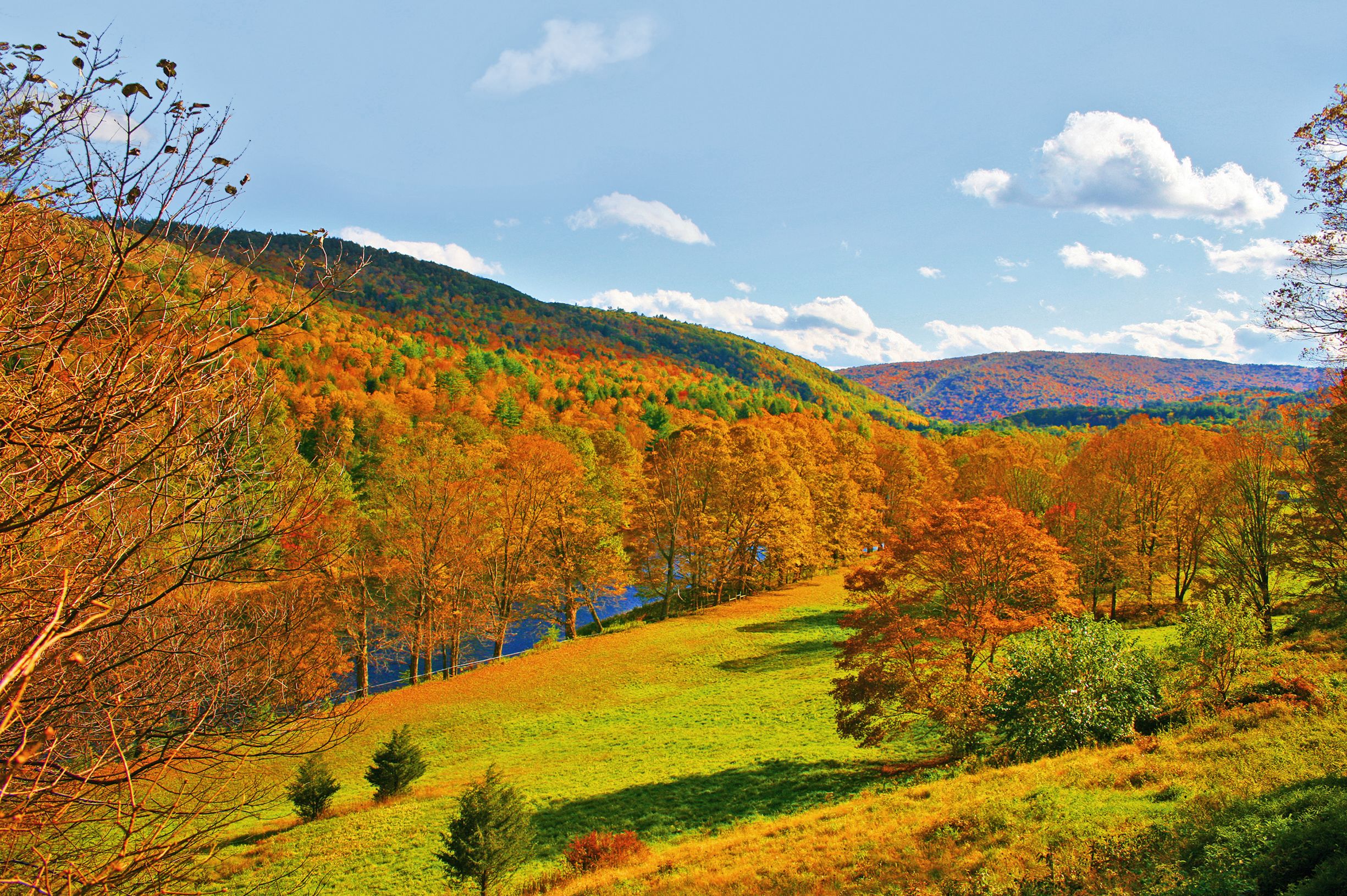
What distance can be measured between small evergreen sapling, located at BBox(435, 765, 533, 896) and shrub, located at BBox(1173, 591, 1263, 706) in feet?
54.4

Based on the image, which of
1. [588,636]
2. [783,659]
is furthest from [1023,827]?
[588,636]

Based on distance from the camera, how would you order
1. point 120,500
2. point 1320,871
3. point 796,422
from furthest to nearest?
point 796,422
point 120,500
point 1320,871

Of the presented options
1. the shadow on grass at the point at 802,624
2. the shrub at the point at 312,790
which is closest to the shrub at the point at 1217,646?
the shadow on grass at the point at 802,624

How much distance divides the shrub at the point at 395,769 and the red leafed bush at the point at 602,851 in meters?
6.63

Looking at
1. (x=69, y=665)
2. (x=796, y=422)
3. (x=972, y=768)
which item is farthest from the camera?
(x=796, y=422)

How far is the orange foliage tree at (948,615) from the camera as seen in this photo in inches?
637

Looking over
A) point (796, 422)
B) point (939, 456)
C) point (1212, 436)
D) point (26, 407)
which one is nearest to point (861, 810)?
point (26, 407)

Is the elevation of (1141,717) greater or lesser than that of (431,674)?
greater

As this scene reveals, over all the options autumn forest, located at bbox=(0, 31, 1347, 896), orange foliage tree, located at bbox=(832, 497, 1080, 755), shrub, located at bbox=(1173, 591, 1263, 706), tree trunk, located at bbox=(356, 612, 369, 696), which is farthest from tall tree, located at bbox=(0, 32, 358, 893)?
tree trunk, located at bbox=(356, 612, 369, 696)

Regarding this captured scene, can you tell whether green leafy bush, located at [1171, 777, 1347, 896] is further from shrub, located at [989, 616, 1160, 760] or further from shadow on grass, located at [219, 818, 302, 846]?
shadow on grass, located at [219, 818, 302, 846]

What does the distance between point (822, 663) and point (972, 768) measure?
13575 mm

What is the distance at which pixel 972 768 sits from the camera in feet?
50.9

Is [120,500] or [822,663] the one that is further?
[822,663]

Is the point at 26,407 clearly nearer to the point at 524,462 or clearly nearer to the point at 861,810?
the point at 861,810
